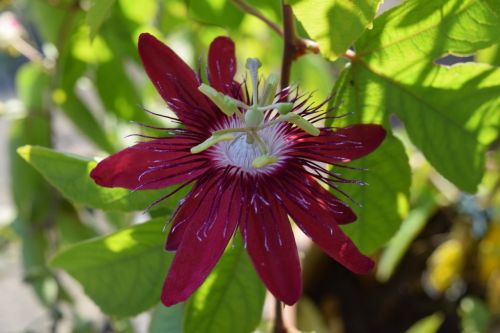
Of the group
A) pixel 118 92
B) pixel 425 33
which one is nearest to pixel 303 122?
pixel 425 33

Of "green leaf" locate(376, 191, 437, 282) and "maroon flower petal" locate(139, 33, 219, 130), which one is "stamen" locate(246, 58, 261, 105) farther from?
"green leaf" locate(376, 191, 437, 282)

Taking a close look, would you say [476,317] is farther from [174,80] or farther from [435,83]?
[174,80]

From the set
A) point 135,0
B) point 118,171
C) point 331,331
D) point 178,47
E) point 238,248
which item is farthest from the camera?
point 331,331

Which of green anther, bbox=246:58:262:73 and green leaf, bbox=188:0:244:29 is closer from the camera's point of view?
green anther, bbox=246:58:262:73

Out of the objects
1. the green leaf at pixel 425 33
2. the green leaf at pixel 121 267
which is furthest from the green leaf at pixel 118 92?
the green leaf at pixel 425 33

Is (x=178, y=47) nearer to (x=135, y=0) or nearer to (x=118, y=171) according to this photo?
(x=135, y=0)

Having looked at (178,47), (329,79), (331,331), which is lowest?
(331,331)

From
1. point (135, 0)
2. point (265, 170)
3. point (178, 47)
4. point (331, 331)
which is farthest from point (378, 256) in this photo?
point (265, 170)

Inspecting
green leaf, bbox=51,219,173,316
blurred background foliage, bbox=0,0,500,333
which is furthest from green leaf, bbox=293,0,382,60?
green leaf, bbox=51,219,173,316
